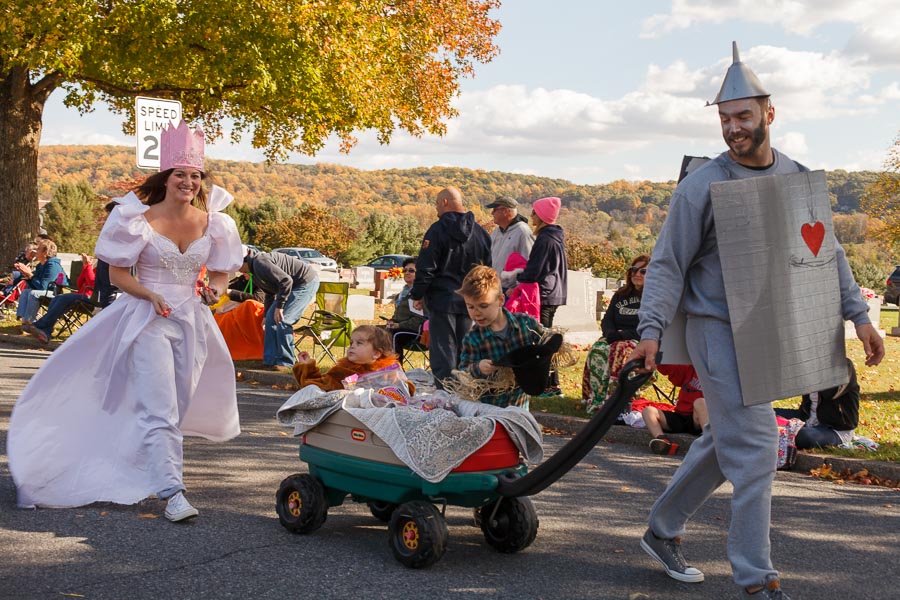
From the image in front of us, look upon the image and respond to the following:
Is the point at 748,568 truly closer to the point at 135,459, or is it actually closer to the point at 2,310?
the point at 135,459

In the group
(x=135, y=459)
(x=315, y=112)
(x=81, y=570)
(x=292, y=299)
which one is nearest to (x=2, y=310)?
(x=315, y=112)

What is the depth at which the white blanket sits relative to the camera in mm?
4969

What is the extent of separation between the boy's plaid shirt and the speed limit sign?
817 cm

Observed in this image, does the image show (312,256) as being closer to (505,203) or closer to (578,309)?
(578,309)

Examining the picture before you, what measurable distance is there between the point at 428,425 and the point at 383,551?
0.75 metres

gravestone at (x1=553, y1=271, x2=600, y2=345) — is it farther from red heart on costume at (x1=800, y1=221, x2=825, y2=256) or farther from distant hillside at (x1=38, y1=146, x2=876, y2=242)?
distant hillside at (x1=38, y1=146, x2=876, y2=242)

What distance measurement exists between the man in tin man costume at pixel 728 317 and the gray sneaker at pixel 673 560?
16.8 inches

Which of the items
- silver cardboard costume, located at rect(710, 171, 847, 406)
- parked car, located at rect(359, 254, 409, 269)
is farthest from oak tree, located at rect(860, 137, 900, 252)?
silver cardboard costume, located at rect(710, 171, 847, 406)

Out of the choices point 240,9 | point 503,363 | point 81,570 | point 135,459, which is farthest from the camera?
point 240,9

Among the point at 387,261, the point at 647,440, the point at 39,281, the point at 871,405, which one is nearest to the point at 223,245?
the point at 647,440

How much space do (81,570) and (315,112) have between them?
18.0 metres

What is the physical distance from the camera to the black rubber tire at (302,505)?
215 inches

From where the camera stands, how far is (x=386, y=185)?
5167 inches

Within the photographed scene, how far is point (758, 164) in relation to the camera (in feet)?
14.9
